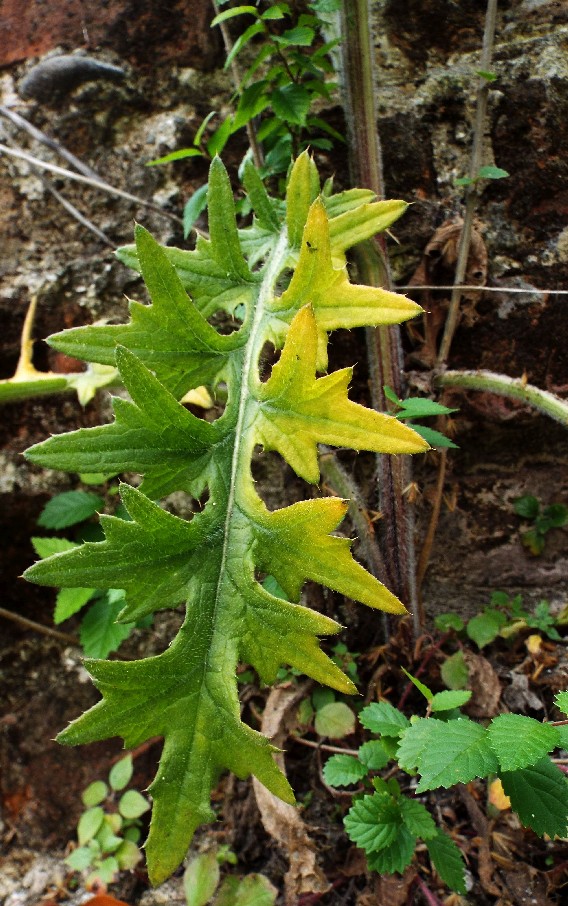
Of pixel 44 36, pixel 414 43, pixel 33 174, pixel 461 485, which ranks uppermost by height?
pixel 44 36

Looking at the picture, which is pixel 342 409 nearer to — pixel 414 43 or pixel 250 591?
pixel 250 591

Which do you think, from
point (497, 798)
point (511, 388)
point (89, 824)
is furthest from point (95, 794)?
point (511, 388)

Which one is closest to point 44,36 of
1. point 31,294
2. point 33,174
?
point 33,174

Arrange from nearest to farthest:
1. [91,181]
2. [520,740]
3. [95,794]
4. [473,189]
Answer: [520,740], [473,189], [95,794], [91,181]

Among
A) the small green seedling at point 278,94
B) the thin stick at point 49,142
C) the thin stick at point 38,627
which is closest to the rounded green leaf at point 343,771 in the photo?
the thin stick at point 38,627

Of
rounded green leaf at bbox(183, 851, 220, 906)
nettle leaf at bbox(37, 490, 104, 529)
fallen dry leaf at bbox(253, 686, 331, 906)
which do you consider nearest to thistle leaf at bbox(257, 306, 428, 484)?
fallen dry leaf at bbox(253, 686, 331, 906)

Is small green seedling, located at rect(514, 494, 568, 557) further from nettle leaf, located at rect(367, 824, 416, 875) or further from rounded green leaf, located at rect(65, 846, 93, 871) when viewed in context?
rounded green leaf, located at rect(65, 846, 93, 871)

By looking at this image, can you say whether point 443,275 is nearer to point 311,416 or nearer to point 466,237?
point 466,237
